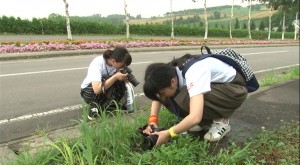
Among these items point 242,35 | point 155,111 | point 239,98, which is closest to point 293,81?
point 239,98

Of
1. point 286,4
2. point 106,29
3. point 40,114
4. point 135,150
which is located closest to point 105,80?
point 40,114

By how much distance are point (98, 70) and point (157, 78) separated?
144cm

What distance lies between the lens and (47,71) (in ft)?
24.0

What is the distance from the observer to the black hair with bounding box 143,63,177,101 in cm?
247

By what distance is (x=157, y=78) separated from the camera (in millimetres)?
2471

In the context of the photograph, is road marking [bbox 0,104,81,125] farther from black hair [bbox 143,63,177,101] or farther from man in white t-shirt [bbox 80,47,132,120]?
black hair [bbox 143,63,177,101]

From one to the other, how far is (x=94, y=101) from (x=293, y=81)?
4.63 meters

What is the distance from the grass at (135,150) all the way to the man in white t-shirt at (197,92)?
15 cm

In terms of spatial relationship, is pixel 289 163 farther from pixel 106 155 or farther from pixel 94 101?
pixel 94 101

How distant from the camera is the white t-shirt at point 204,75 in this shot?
255 centimetres

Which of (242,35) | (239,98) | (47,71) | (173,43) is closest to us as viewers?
(239,98)

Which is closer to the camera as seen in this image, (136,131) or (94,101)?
(136,131)

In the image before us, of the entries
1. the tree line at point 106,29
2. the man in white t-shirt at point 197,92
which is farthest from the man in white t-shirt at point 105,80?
the tree line at point 106,29

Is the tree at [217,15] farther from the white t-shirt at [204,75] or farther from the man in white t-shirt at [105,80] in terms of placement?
the white t-shirt at [204,75]
